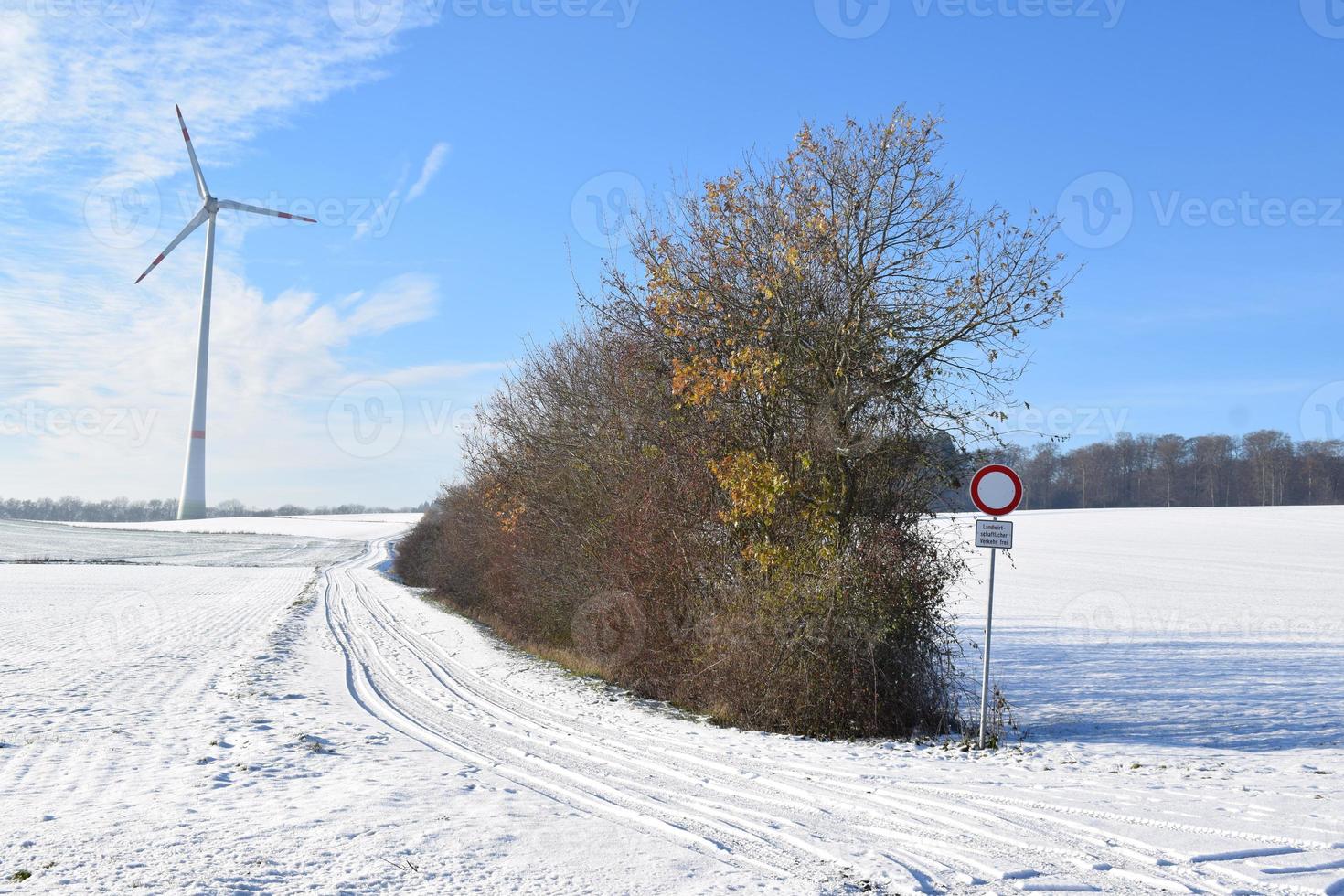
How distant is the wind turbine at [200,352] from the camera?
8124 centimetres

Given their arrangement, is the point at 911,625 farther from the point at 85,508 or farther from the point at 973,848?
the point at 85,508

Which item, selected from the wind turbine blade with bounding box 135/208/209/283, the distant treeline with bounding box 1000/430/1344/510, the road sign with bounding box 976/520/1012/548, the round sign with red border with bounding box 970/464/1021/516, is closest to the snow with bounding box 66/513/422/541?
the wind turbine blade with bounding box 135/208/209/283

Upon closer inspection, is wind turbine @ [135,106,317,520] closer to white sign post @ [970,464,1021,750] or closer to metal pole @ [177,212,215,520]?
metal pole @ [177,212,215,520]

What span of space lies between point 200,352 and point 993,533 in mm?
99302

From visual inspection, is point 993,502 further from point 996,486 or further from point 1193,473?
point 1193,473

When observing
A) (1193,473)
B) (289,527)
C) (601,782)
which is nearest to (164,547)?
(289,527)

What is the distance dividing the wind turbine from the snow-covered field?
68915 mm

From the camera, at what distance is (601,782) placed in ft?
30.1

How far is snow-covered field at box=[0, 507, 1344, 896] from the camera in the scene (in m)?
6.29

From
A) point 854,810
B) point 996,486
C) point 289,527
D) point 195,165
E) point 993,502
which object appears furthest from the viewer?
point 289,527

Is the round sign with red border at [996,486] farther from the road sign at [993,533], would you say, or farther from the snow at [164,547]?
the snow at [164,547]

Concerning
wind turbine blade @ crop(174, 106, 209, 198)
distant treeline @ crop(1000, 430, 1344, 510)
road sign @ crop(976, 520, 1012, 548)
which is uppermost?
wind turbine blade @ crop(174, 106, 209, 198)

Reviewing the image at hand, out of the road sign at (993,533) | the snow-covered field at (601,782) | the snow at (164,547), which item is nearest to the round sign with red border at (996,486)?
the road sign at (993,533)

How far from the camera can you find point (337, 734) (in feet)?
38.1
